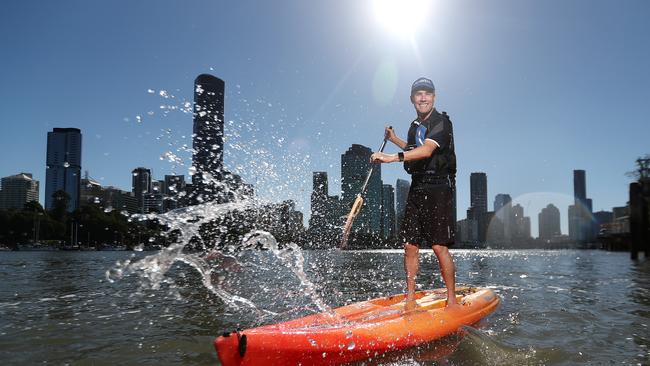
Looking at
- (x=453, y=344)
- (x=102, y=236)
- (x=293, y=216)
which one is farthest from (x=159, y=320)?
(x=102, y=236)

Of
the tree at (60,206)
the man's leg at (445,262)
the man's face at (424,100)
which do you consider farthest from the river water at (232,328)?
the tree at (60,206)

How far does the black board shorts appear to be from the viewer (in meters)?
5.16

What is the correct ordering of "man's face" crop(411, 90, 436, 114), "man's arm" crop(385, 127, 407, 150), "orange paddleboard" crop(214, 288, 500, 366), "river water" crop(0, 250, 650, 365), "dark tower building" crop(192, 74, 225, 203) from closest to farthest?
"orange paddleboard" crop(214, 288, 500, 366) → "river water" crop(0, 250, 650, 365) → "man's face" crop(411, 90, 436, 114) → "man's arm" crop(385, 127, 407, 150) → "dark tower building" crop(192, 74, 225, 203)

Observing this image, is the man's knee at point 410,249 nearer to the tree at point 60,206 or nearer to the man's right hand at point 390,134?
the man's right hand at point 390,134

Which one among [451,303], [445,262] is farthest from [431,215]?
[451,303]

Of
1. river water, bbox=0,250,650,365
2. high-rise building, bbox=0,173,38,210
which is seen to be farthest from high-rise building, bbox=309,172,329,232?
high-rise building, bbox=0,173,38,210

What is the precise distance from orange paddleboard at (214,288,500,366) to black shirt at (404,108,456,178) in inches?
74.9

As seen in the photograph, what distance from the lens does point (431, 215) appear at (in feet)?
17.1

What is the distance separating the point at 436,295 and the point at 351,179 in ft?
9.97

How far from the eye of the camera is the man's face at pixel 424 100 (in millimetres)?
5418

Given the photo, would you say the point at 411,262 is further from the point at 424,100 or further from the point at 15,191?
the point at 15,191

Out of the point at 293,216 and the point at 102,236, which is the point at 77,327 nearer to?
the point at 293,216

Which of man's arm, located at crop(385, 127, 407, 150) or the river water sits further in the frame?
man's arm, located at crop(385, 127, 407, 150)

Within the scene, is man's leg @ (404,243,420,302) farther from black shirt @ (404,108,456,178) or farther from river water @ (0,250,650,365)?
black shirt @ (404,108,456,178)
